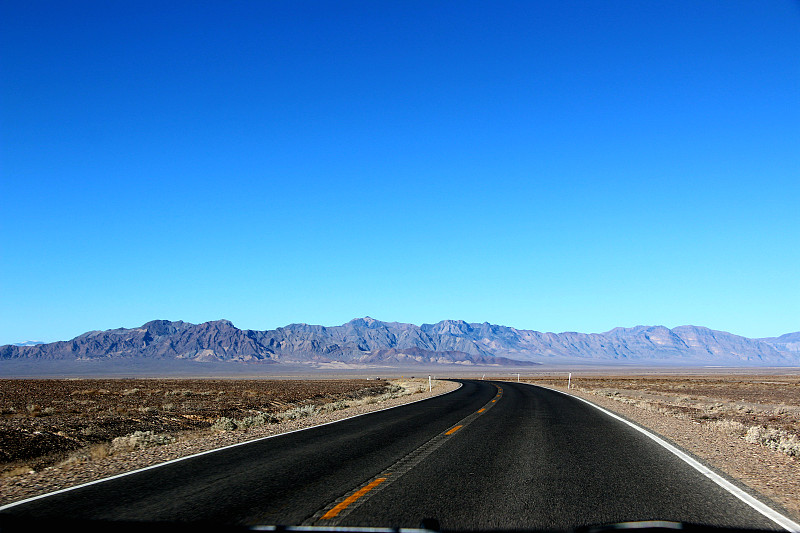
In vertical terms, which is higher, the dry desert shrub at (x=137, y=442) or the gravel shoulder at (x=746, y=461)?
the gravel shoulder at (x=746, y=461)

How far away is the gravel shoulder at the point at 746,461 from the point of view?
299 inches

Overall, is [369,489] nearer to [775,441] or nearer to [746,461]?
[746,461]

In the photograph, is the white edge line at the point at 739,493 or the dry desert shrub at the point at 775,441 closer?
the white edge line at the point at 739,493

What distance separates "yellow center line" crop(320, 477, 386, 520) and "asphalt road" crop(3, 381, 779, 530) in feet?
0.05

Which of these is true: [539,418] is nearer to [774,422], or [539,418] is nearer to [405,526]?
[774,422]

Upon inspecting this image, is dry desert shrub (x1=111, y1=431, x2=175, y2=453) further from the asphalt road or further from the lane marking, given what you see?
the lane marking

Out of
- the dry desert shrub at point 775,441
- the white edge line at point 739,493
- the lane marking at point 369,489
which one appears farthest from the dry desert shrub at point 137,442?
the dry desert shrub at point 775,441

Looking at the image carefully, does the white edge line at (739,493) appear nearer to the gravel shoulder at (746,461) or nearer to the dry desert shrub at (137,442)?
the gravel shoulder at (746,461)

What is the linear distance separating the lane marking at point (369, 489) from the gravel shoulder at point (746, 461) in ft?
16.0

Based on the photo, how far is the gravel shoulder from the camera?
25.0ft

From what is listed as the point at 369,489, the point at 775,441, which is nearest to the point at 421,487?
the point at 369,489

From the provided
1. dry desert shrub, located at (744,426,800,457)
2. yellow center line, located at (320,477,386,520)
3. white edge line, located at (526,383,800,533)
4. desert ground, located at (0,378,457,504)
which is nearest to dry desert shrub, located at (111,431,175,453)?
desert ground, located at (0,378,457,504)

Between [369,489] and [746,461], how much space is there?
24.8ft

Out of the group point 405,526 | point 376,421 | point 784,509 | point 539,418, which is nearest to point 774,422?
point 539,418
